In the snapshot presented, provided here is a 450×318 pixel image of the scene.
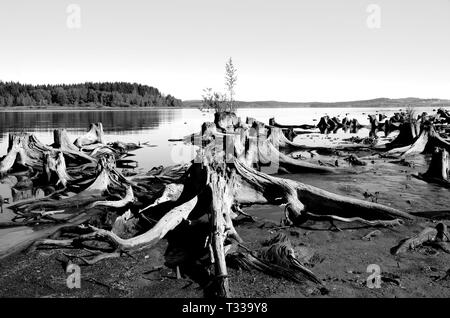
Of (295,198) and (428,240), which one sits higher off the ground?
(295,198)

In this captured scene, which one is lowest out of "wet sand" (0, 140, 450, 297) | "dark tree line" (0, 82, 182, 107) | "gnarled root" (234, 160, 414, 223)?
"wet sand" (0, 140, 450, 297)

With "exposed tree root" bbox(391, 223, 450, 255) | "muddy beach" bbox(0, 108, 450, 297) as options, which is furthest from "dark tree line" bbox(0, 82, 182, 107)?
"exposed tree root" bbox(391, 223, 450, 255)

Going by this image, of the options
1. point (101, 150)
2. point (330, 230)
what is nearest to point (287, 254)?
point (330, 230)

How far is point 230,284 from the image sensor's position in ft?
17.7

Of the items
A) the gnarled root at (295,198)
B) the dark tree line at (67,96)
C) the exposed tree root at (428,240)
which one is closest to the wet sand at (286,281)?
the exposed tree root at (428,240)

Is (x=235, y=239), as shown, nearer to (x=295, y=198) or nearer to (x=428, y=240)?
(x=295, y=198)

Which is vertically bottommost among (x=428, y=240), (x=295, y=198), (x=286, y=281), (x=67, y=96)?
(x=286, y=281)

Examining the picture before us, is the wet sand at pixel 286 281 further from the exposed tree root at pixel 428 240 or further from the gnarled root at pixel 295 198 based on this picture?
the gnarled root at pixel 295 198

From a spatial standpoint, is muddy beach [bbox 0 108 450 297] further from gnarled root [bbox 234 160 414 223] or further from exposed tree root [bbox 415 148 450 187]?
exposed tree root [bbox 415 148 450 187]

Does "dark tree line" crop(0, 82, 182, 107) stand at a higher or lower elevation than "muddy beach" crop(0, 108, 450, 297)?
higher

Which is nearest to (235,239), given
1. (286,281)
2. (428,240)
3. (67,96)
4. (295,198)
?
(286,281)

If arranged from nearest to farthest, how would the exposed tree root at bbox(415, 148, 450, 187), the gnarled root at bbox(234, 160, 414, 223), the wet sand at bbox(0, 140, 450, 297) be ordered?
the wet sand at bbox(0, 140, 450, 297) < the gnarled root at bbox(234, 160, 414, 223) < the exposed tree root at bbox(415, 148, 450, 187)

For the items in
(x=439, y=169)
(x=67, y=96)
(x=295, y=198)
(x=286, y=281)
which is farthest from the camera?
(x=67, y=96)

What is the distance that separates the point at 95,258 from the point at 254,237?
10.4 ft
